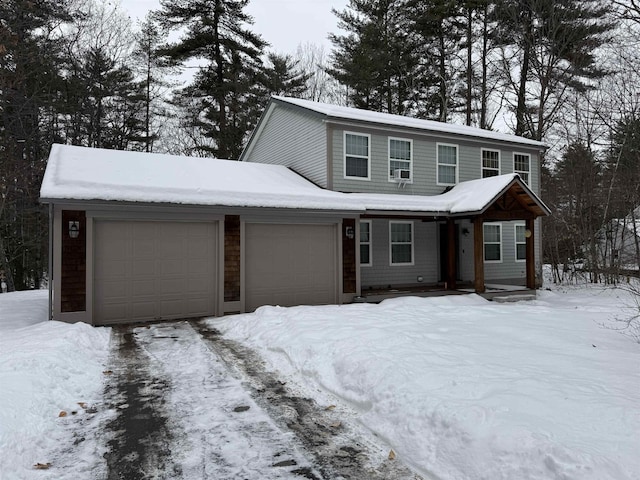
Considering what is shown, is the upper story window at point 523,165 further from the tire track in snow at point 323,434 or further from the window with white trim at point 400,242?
the tire track in snow at point 323,434

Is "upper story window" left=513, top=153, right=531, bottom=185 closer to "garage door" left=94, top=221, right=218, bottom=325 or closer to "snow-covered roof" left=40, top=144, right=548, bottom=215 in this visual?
"snow-covered roof" left=40, top=144, right=548, bottom=215

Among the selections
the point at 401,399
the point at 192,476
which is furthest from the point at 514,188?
the point at 192,476

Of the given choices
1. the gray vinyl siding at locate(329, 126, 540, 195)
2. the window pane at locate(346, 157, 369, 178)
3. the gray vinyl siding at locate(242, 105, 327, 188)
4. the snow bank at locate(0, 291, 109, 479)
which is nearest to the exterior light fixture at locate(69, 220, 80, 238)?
the snow bank at locate(0, 291, 109, 479)

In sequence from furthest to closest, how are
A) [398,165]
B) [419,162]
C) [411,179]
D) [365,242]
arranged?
[419,162] → [411,179] → [398,165] → [365,242]

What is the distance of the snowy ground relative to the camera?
307 cm

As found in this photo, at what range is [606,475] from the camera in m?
2.61

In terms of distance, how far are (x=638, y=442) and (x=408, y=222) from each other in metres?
11.3

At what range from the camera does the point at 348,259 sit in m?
11.3

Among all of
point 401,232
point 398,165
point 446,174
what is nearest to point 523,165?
point 446,174

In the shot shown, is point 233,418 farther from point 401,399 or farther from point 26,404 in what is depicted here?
point 26,404

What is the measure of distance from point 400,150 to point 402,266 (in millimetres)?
3907

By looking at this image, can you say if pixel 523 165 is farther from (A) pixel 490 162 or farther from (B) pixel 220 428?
(B) pixel 220 428

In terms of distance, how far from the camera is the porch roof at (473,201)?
38.0ft

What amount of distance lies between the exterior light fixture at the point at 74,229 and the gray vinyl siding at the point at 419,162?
7.01 m
